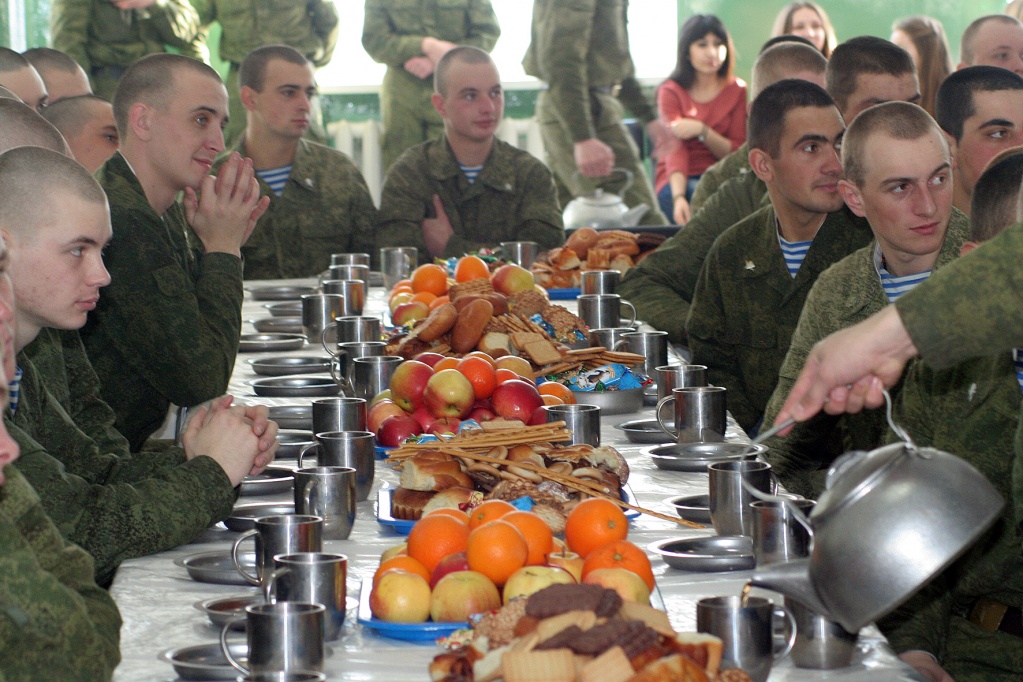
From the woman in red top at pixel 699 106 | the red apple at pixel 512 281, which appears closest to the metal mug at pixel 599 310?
the red apple at pixel 512 281

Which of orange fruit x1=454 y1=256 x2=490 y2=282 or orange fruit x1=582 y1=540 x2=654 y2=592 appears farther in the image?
orange fruit x1=454 y1=256 x2=490 y2=282

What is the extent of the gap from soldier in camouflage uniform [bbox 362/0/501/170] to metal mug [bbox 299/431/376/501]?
597 cm

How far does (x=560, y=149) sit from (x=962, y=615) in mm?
5895

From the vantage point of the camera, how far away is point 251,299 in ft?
16.6

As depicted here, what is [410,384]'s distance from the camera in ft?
8.29

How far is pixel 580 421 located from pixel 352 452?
1.42 feet

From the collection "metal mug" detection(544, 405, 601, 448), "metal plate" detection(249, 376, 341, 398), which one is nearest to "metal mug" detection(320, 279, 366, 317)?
"metal plate" detection(249, 376, 341, 398)

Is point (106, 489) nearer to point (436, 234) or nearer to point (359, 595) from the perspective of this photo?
point (359, 595)

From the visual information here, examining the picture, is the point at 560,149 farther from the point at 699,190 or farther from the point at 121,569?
the point at 121,569

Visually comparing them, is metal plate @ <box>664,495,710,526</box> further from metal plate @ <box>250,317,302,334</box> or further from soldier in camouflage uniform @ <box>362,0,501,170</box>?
soldier in camouflage uniform @ <box>362,0,501,170</box>

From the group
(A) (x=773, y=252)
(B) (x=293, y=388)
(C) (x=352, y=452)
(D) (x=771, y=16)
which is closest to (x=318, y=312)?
(B) (x=293, y=388)

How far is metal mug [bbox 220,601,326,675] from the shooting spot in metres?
1.39

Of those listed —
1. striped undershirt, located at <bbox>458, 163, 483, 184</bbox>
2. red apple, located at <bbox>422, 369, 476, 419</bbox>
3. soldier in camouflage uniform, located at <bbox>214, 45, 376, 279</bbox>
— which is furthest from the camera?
striped undershirt, located at <bbox>458, 163, 483, 184</bbox>

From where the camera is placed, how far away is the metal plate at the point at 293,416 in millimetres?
2850
